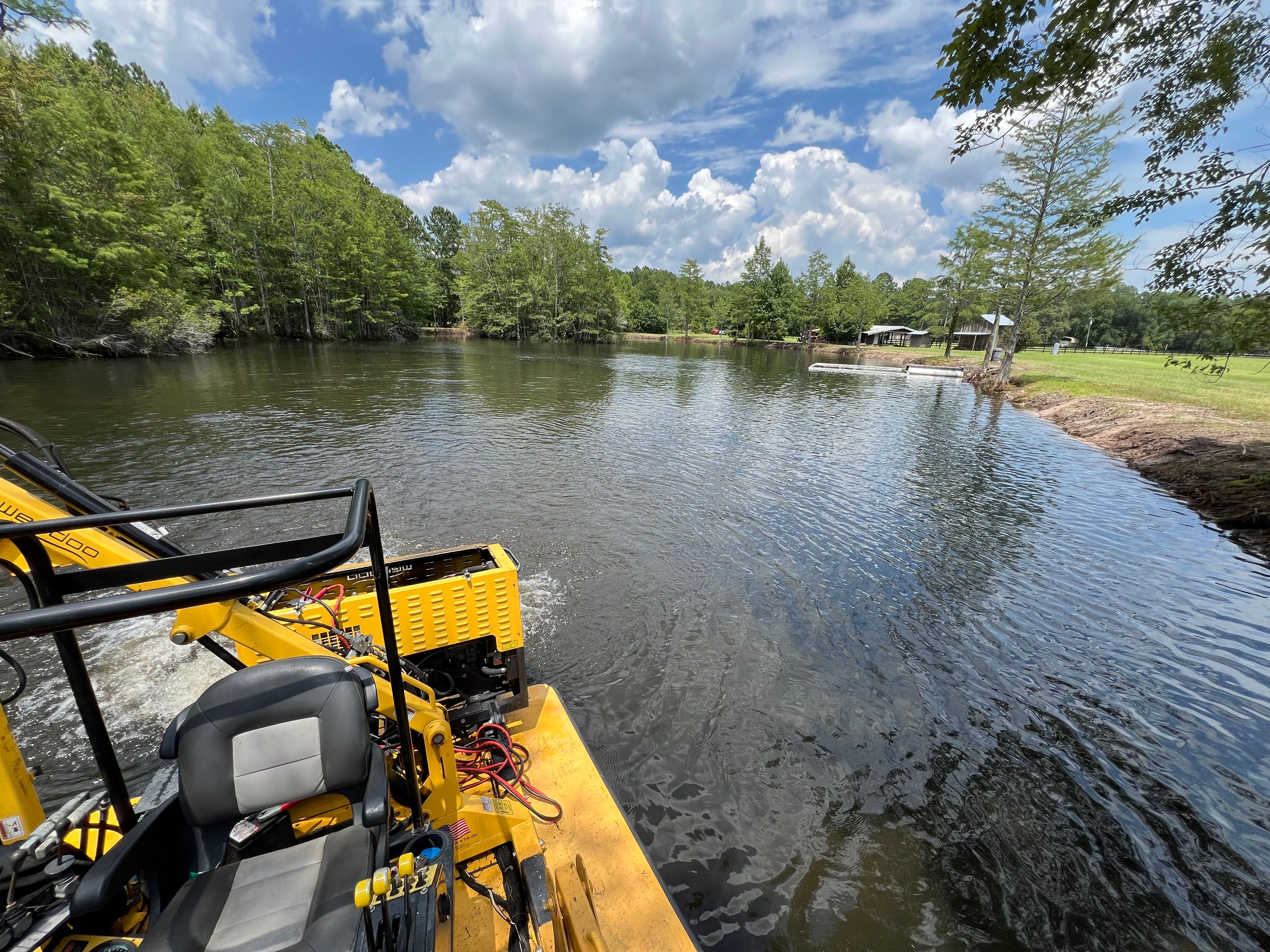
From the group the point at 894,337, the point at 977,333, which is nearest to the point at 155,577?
the point at 977,333

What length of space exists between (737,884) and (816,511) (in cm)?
826

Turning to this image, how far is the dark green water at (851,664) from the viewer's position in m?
3.69

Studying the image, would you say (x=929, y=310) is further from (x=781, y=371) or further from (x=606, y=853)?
(x=606, y=853)

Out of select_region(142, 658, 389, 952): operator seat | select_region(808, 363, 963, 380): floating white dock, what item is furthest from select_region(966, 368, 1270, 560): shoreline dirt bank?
select_region(142, 658, 389, 952): operator seat

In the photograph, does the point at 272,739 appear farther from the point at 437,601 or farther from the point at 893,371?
the point at 893,371

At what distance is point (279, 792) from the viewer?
7.47ft

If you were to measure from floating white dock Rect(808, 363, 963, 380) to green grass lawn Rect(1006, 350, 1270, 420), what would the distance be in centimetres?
418

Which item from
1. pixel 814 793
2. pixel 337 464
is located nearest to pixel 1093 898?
pixel 814 793

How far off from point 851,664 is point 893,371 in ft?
132

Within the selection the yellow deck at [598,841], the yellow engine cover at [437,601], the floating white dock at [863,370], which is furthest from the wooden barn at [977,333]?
the yellow deck at [598,841]

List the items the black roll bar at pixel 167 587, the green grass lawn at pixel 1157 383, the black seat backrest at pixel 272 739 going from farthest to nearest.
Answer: the green grass lawn at pixel 1157 383 → the black seat backrest at pixel 272 739 → the black roll bar at pixel 167 587

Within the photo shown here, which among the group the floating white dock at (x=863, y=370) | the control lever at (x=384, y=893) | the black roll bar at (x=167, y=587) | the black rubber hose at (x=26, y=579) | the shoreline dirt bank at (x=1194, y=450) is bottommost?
the shoreline dirt bank at (x=1194, y=450)

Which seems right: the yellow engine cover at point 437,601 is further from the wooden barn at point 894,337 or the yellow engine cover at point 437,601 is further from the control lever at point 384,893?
the wooden barn at point 894,337

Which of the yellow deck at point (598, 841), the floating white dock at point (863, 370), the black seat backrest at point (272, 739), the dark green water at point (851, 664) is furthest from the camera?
the floating white dock at point (863, 370)
